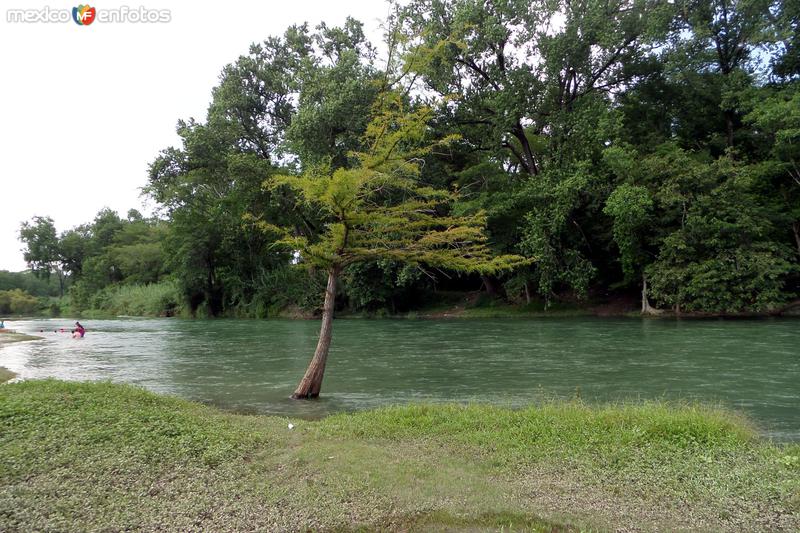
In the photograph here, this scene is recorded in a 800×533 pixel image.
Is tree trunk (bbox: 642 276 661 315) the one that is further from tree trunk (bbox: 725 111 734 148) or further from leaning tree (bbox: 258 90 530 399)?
leaning tree (bbox: 258 90 530 399)

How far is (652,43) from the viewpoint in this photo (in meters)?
31.8

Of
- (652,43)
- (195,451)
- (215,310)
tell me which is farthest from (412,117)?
(215,310)

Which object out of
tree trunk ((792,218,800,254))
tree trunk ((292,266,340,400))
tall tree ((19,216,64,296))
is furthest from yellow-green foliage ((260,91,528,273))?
tall tree ((19,216,64,296))

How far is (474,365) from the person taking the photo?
16.9 meters

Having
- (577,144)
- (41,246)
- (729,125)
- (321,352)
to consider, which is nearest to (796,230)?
(729,125)

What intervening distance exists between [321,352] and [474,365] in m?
6.67

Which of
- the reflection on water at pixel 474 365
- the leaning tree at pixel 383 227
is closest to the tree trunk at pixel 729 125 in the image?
the reflection on water at pixel 474 365

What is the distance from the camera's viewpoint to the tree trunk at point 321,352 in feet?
39.6

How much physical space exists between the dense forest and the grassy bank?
15.6 m

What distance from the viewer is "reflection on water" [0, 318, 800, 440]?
11930mm

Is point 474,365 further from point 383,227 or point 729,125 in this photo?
point 729,125

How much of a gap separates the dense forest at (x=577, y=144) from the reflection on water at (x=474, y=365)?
4.71 meters

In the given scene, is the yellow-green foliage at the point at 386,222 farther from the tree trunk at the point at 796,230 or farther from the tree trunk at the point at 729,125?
the tree trunk at the point at 729,125

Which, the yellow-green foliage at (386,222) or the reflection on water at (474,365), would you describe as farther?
the reflection on water at (474,365)
